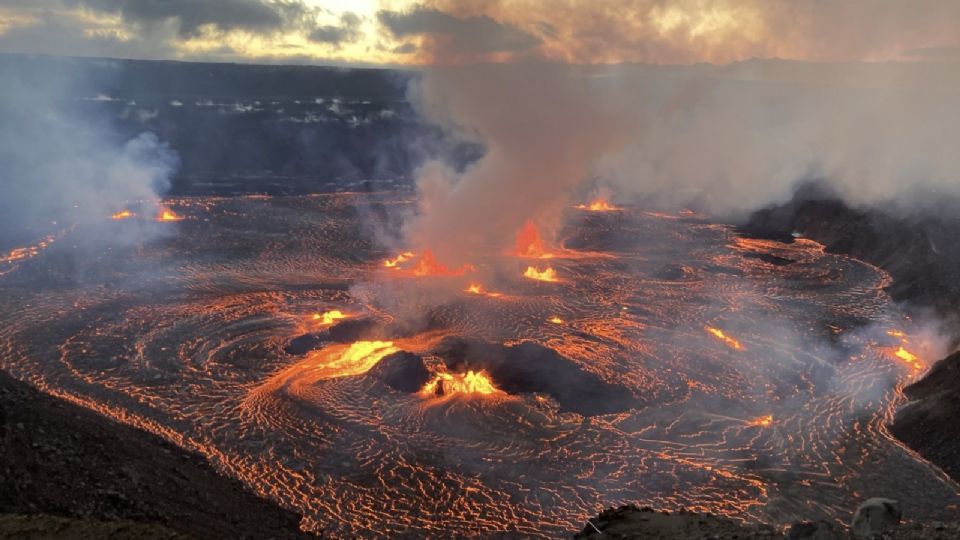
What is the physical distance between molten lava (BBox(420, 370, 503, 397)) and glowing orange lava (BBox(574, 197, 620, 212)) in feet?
183

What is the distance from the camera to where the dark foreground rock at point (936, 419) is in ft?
84.4

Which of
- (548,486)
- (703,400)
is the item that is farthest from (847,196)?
(548,486)

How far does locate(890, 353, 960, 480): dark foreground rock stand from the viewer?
25719 mm

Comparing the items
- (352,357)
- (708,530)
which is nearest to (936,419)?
(708,530)

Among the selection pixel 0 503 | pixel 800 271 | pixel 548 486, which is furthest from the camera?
pixel 800 271

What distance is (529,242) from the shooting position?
59812mm

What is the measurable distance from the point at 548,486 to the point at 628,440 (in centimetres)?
494

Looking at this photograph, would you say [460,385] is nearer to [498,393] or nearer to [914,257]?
[498,393]

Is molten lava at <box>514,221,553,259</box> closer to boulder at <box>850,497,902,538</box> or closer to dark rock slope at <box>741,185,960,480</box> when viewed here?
dark rock slope at <box>741,185,960,480</box>

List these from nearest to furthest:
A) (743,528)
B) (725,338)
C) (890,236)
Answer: (743,528)
(725,338)
(890,236)

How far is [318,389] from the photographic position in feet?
100

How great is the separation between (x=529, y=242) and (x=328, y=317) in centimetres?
2476

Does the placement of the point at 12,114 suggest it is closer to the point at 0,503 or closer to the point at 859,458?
the point at 0,503

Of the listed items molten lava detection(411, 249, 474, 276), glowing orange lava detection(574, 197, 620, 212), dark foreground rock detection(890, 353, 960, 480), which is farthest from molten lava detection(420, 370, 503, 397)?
glowing orange lava detection(574, 197, 620, 212)
